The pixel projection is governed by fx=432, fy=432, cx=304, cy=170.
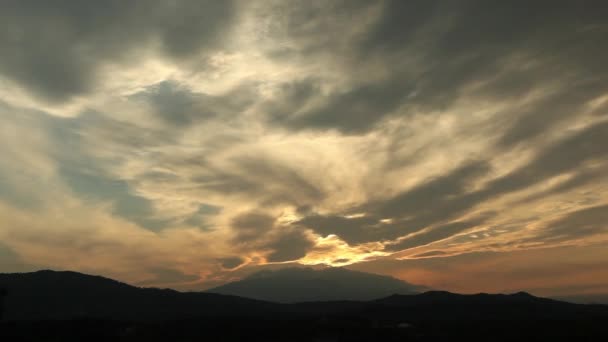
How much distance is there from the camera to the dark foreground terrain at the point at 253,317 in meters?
78.8

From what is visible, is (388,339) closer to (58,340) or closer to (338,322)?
(338,322)

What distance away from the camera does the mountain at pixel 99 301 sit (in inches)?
5969

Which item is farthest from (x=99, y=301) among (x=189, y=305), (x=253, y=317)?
(x=253, y=317)

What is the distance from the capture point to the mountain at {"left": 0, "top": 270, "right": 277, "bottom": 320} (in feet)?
497

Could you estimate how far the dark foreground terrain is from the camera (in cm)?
7875

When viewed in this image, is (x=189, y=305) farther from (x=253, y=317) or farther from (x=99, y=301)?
(x=253, y=317)

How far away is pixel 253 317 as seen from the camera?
103 metres

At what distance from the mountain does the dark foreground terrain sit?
1.11 ft

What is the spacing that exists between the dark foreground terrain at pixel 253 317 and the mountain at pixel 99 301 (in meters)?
0.34

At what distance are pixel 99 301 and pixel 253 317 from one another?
95.5 m

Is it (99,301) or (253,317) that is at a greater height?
(99,301)

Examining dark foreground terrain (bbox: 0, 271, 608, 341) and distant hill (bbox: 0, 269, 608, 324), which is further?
distant hill (bbox: 0, 269, 608, 324)

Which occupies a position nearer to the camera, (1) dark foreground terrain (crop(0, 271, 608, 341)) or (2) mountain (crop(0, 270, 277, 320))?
(1) dark foreground terrain (crop(0, 271, 608, 341))

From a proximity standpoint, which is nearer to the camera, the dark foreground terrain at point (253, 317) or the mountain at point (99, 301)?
the dark foreground terrain at point (253, 317)
